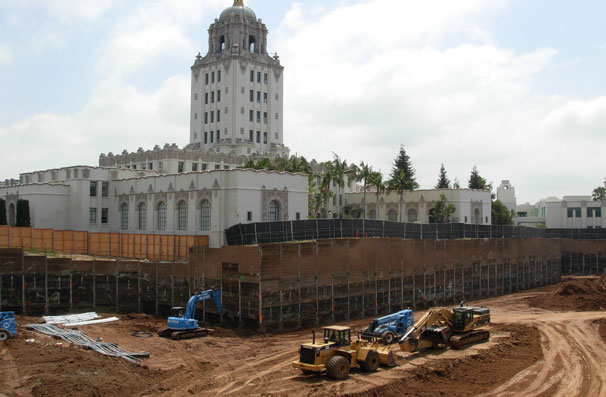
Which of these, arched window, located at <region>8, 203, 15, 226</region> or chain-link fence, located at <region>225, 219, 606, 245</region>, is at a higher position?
arched window, located at <region>8, 203, 15, 226</region>

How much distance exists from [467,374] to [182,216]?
3085 cm

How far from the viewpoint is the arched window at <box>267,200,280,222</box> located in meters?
48.9

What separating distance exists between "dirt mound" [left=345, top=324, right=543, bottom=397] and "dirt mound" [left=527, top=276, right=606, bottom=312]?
58.2 ft

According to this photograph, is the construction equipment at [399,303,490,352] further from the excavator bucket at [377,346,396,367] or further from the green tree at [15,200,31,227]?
the green tree at [15,200,31,227]

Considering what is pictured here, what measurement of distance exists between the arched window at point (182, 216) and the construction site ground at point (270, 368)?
14.4 meters

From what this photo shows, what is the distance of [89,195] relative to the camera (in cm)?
6016

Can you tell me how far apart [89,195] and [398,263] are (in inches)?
1327

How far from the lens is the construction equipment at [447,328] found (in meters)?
29.7

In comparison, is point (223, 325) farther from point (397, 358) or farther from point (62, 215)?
point (62, 215)

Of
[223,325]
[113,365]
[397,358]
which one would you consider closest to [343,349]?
[397,358]

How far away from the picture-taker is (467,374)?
→ 2702 cm

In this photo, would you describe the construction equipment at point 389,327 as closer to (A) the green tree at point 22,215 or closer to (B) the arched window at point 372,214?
(A) the green tree at point 22,215

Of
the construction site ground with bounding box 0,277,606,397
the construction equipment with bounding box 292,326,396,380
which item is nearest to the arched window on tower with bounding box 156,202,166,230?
the construction site ground with bounding box 0,277,606,397


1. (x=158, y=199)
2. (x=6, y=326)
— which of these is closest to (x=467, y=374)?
(x=6, y=326)
